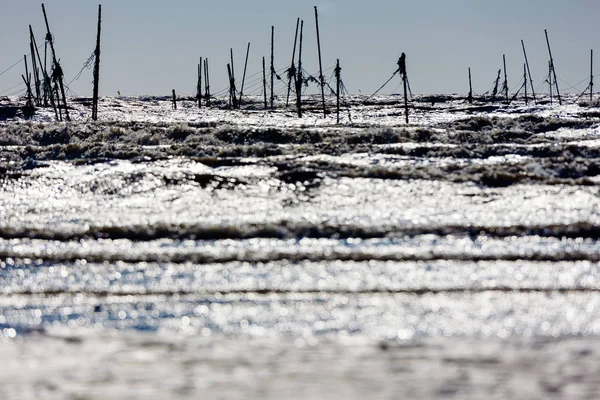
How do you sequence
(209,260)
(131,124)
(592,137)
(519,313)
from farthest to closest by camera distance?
1. (131,124)
2. (592,137)
3. (209,260)
4. (519,313)

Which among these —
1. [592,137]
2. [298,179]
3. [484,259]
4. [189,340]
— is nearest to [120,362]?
[189,340]

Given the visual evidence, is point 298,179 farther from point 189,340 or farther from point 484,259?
point 189,340

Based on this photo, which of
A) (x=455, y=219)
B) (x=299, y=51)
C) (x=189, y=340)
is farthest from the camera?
(x=299, y=51)

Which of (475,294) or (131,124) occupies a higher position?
(131,124)

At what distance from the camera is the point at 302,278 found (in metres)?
5.17

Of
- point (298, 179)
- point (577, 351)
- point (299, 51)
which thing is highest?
point (299, 51)

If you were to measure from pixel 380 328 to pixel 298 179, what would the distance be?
537cm

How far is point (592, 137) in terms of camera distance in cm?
1564

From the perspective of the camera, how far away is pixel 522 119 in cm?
2012

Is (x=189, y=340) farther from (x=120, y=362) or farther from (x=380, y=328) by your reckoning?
(x=380, y=328)

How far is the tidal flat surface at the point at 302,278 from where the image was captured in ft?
11.5

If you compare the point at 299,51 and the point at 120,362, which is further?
the point at 299,51

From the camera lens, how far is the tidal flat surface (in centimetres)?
351

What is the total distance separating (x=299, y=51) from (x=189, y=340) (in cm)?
3191
